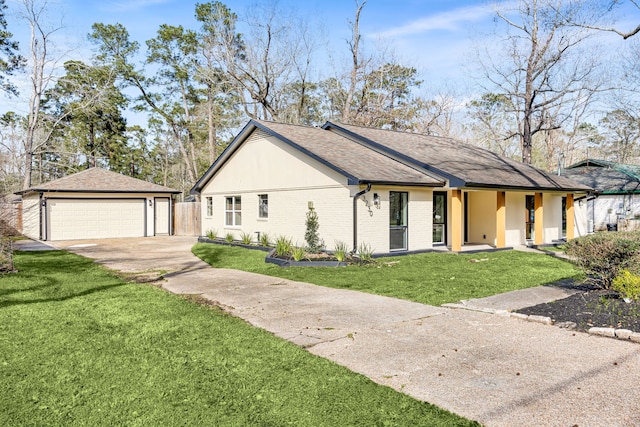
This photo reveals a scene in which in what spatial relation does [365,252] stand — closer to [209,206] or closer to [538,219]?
[538,219]

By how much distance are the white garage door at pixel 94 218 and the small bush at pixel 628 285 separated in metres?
21.6

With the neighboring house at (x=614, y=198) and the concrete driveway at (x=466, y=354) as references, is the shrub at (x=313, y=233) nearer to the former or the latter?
the concrete driveway at (x=466, y=354)

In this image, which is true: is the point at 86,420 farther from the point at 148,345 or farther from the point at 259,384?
the point at 148,345

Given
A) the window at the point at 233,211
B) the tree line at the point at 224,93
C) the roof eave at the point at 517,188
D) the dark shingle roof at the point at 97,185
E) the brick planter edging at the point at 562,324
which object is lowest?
the brick planter edging at the point at 562,324

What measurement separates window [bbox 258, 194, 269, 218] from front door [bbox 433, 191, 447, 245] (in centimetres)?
616

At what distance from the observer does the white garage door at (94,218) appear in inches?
843

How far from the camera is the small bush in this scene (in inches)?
270

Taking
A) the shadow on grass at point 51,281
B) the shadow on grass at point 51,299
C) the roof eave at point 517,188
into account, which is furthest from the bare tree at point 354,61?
the shadow on grass at point 51,299

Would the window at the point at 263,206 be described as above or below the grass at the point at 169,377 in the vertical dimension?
above

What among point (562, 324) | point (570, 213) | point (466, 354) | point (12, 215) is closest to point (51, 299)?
point (466, 354)

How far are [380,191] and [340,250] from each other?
223cm

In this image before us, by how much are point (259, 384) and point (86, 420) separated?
1.39m

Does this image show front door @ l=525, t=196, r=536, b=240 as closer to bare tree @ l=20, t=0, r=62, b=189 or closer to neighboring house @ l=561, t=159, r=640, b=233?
neighboring house @ l=561, t=159, r=640, b=233

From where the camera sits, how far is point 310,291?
→ 8711mm
